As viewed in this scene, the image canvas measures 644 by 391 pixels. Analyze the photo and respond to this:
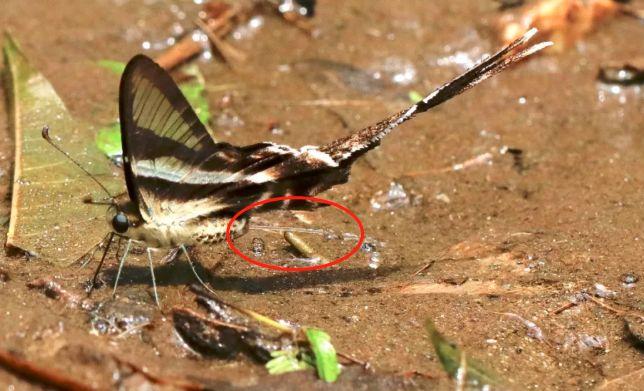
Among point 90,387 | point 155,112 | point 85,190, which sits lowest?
point 90,387

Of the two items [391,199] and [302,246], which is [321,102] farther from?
[302,246]

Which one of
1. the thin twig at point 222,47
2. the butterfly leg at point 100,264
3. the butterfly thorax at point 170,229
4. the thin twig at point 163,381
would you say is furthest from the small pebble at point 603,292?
the thin twig at point 222,47

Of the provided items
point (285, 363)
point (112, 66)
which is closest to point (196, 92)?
point (112, 66)

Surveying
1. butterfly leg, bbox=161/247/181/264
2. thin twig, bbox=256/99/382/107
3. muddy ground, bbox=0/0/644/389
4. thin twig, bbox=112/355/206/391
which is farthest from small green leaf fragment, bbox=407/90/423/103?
thin twig, bbox=112/355/206/391

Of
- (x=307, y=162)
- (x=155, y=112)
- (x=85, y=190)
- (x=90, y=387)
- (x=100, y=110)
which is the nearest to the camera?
(x=90, y=387)

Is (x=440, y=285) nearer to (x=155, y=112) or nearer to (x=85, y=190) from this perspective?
(x=155, y=112)

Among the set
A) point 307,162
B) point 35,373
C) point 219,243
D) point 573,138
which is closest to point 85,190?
point 219,243
